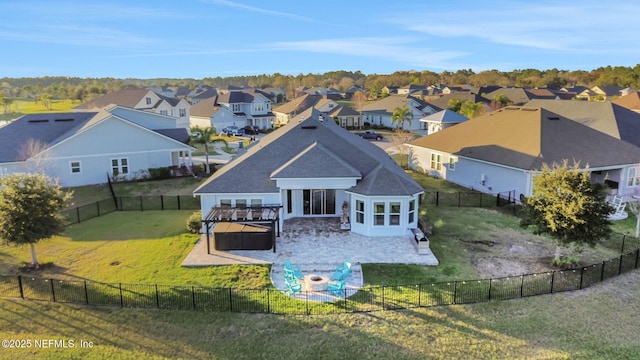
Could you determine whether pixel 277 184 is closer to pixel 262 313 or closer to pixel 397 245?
pixel 397 245

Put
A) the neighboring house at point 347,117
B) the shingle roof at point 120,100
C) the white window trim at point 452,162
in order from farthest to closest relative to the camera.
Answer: the neighboring house at point 347,117 < the shingle roof at point 120,100 < the white window trim at point 452,162

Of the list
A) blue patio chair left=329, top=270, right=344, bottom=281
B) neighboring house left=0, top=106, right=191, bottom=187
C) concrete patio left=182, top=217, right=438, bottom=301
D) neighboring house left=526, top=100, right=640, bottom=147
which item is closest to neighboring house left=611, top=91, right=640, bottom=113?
neighboring house left=526, top=100, right=640, bottom=147

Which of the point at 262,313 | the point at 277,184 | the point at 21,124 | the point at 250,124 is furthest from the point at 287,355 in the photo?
the point at 250,124

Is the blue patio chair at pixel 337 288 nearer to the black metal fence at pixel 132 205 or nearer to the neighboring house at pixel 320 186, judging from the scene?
the neighboring house at pixel 320 186

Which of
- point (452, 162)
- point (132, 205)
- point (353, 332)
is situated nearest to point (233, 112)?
point (132, 205)

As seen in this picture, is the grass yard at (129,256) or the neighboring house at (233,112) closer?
the grass yard at (129,256)

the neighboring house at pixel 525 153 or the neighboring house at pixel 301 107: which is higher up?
the neighboring house at pixel 301 107

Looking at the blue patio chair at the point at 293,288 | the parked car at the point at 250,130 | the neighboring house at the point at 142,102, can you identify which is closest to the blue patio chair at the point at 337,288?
the blue patio chair at the point at 293,288
